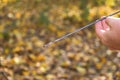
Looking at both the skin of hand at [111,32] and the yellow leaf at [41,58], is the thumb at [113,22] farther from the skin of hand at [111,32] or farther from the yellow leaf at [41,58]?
the yellow leaf at [41,58]

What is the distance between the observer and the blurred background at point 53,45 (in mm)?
3574

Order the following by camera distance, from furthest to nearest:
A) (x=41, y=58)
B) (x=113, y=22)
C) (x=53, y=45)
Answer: (x=53, y=45), (x=41, y=58), (x=113, y=22)

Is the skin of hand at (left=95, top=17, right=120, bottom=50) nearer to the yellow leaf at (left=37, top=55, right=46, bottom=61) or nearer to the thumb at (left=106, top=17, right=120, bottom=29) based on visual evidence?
the thumb at (left=106, top=17, right=120, bottom=29)

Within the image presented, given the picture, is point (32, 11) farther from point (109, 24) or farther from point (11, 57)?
point (109, 24)

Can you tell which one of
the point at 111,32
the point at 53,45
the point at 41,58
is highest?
the point at 53,45

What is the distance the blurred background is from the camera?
3574mm

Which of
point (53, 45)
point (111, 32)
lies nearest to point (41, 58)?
point (53, 45)

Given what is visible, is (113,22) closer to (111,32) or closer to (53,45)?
(111,32)

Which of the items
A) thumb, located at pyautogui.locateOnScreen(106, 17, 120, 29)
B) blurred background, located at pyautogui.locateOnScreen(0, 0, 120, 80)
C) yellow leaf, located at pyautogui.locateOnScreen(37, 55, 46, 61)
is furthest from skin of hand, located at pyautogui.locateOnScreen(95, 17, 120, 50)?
yellow leaf, located at pyautogui.locateOnScreen(37, 55, 46, 61)

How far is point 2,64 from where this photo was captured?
3.33 m

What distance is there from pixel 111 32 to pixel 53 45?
9.93 feet

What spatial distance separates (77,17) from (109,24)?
3.36m

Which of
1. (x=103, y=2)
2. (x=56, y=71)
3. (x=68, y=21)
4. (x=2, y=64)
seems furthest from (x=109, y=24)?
(x=68, y=21)

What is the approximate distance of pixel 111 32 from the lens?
1099 millimetres
